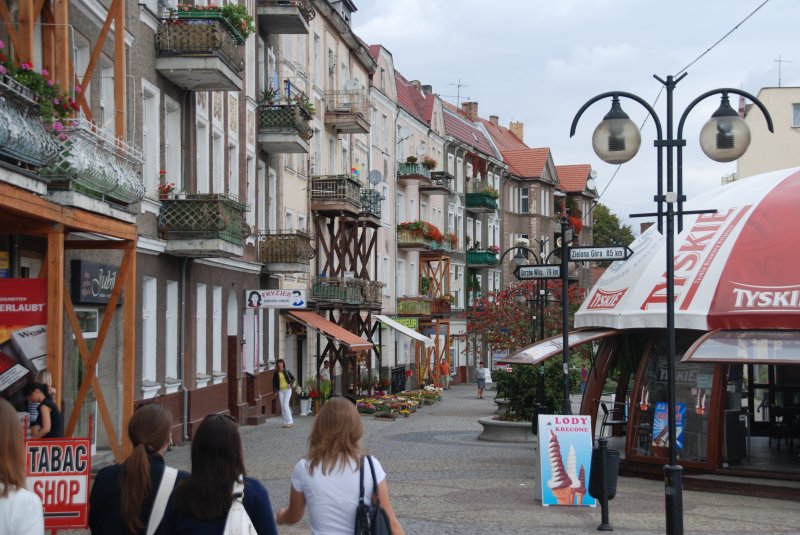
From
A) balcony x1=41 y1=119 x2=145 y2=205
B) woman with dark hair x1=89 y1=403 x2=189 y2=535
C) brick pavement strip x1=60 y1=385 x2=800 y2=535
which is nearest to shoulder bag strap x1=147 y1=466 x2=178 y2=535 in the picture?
woman with dark hair x1=89 y1=403 x2=189 y2=535

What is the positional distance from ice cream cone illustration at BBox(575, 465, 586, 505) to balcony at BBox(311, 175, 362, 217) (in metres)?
24.8

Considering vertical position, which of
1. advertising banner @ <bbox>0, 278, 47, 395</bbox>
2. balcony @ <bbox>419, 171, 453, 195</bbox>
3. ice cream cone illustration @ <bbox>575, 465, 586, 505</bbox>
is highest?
Result: balcony @ <bbox>419, 171, 453, 195</bbox>

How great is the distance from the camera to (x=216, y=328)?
93.4 feet

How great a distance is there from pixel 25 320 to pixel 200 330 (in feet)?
44.5

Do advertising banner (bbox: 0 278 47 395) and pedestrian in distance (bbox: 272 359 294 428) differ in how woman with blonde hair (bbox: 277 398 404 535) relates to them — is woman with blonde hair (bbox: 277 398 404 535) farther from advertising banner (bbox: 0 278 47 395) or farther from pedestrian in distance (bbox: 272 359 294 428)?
pedestrian in distance (bbox: 272 359 294 428)

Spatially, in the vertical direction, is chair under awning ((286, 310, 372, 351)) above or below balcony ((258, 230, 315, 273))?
below

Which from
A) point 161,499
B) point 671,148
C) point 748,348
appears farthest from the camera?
point 748,348

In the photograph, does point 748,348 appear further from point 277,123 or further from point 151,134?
point 277,123

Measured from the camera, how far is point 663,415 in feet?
63.3

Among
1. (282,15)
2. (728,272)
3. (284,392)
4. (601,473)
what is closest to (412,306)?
(282,15)

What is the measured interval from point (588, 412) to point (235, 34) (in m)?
10.1

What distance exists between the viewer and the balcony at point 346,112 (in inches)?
1639

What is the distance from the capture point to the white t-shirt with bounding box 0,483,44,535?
186 inches

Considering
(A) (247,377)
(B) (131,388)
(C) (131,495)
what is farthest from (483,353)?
(C) (131,495)
